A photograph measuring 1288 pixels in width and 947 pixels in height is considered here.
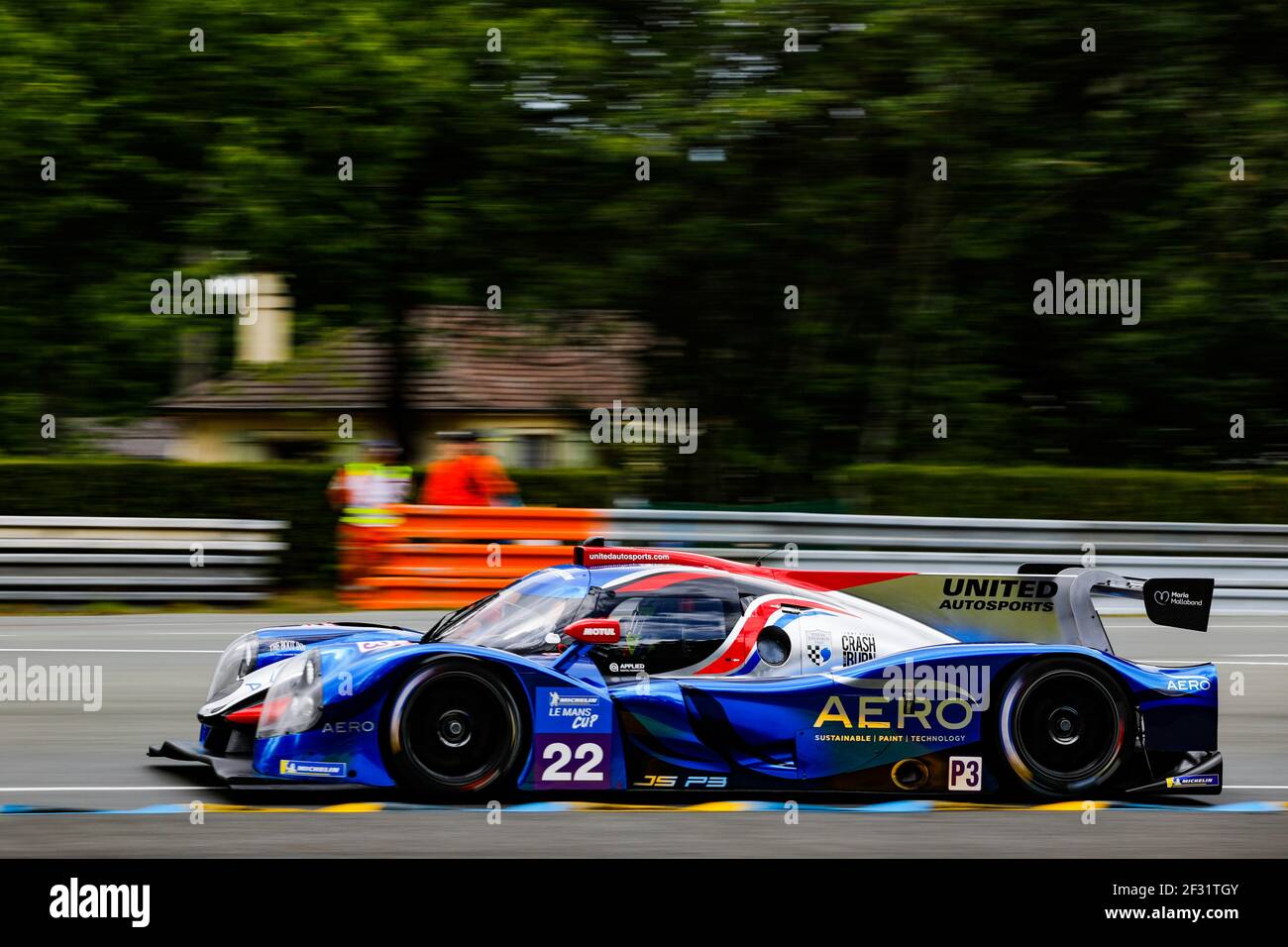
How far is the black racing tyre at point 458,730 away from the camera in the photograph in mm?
5973

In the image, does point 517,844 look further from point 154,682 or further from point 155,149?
point 155,149

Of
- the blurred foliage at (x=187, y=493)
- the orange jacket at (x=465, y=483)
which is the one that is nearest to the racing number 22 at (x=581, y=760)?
the orange jacket at (x=465, y=483)

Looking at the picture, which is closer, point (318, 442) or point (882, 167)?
point (882, 167)

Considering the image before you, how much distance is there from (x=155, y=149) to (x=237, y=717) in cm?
1287

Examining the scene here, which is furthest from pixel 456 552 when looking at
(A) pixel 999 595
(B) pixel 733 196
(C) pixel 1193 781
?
(C) pixel 1193 781

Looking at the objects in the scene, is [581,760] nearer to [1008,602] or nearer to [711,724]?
[711,724]

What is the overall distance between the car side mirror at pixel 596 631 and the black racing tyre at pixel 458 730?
1.18ft

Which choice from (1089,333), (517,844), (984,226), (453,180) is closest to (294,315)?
(453,180)

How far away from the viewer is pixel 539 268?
17.0 m

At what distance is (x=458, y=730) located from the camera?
6039 millimetres

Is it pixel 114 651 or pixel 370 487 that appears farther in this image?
pixel 370 487

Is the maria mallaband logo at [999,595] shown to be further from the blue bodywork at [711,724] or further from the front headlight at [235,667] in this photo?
the front headlight at [235,667]

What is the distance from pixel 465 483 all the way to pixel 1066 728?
8420 millimetres

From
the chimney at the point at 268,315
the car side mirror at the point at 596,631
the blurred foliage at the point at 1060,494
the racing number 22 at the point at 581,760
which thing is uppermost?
the chimney at the point at 268,315
